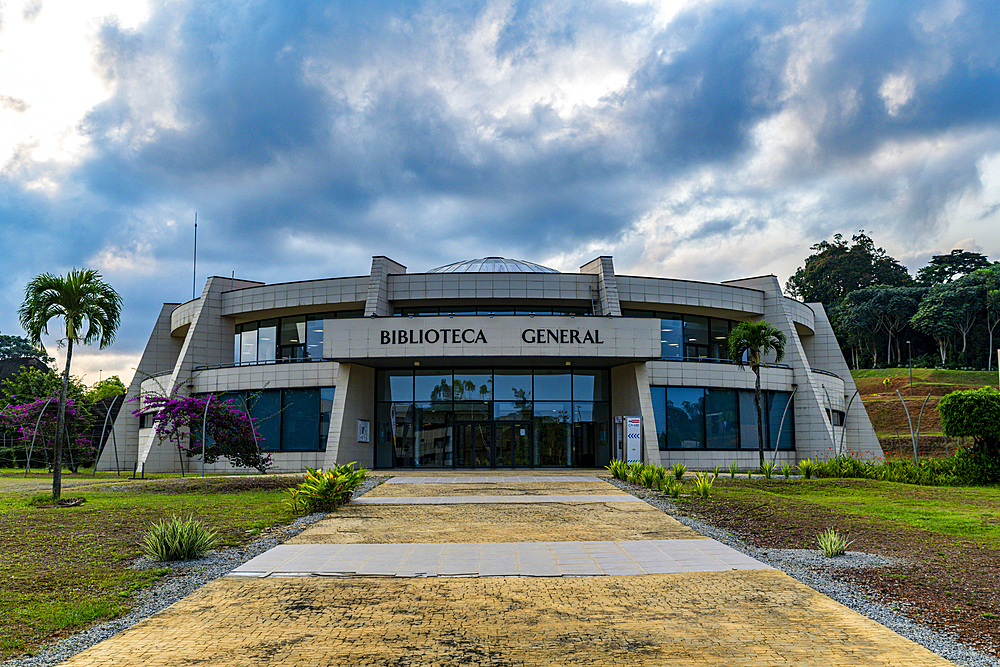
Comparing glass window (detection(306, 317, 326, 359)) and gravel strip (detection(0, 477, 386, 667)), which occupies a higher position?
glass window (detection(306, 317, 326, 359))

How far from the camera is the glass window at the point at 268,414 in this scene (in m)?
31.2

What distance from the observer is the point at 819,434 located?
32.1m

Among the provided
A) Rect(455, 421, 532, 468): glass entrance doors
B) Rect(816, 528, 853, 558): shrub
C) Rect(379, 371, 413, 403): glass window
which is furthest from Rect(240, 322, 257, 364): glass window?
Rect(816, 528, 853, 558): shrub

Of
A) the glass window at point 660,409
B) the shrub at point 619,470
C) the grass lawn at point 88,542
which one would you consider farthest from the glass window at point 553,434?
the grass lawn at point 88,542

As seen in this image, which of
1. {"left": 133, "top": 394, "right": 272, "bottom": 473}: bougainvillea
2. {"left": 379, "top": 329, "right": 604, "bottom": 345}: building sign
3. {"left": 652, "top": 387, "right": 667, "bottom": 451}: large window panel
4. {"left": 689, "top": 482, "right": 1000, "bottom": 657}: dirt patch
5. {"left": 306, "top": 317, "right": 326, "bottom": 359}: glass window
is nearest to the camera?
{"left": 689, "top": 482, "right": 1000, "bottom": 657}: dirt patch

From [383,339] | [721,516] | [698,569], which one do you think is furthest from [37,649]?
[383,339]

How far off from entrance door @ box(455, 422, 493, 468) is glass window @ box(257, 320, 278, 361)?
1067 cm

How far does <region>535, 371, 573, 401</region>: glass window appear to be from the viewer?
31391mm

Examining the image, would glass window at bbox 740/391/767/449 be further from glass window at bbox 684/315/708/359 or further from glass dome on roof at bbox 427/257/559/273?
glass dome on roof at bbox 427/257/559/273

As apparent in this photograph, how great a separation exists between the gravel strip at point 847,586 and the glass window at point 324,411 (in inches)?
801

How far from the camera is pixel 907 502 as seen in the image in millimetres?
16109

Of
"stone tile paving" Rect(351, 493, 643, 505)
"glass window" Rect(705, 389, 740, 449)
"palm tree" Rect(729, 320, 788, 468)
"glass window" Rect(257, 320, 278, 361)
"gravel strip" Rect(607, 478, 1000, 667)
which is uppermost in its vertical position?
"glass window" Rect(257, 320, 278, 361)

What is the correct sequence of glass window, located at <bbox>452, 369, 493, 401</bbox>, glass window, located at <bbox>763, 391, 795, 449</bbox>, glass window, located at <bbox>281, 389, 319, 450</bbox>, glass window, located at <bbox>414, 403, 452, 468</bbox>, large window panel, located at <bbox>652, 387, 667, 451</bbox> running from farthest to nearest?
glass window, located at <bbox>763, 391, 795, 449</bbox>
glass window, located at <bbox>452, 369, 493, 401</bbox>
glass window, located at <bbox>414, 403, 452, 468</bbox>
glass window, located at <bbox>281, 389, 319, 450</bbox>
large window panel, located at <bbox>652, 387, 667, 451</bbox>

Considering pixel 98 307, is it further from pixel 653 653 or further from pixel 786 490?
pixel 786 490
